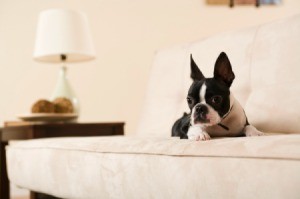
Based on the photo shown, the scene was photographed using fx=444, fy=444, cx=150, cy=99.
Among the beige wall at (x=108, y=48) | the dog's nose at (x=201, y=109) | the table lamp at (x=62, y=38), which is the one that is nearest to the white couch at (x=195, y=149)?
the dog's nose at (x=201, y=109)

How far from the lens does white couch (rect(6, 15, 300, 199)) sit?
0.92 meters

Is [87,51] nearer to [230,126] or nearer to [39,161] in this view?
[39,161]

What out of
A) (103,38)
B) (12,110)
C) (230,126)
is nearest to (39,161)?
(230,126)

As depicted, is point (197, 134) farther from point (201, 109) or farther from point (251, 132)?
point (251, 132)

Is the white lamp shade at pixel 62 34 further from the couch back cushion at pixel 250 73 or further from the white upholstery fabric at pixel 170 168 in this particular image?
the white upholstery fabric at pixel 170 168

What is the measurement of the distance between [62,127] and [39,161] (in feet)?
1.53

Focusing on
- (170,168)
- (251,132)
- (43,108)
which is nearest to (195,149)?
(170,168)

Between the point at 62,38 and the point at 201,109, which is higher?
the point at 62,38

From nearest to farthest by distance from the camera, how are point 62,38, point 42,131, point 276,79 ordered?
point 276,79 → point 42,131 → point 62,38

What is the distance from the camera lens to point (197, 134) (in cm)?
123

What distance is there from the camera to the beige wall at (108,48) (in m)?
2.98

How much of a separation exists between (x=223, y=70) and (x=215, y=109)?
0.43 ft

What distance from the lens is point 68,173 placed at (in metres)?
1.48

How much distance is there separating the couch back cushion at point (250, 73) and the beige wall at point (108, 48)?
924mm
